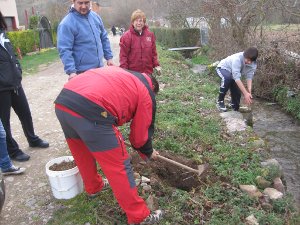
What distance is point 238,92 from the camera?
623 cm

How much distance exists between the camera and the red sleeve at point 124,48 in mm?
5125

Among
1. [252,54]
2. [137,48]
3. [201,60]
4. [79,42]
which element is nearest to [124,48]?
[137,48]

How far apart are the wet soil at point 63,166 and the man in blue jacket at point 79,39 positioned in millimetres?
1027

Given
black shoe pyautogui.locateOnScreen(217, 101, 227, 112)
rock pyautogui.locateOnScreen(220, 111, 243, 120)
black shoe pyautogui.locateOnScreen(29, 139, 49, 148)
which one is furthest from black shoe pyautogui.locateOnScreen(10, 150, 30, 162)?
black shoe pyautogui.locateOnScreen(217, 101, 227, 112)

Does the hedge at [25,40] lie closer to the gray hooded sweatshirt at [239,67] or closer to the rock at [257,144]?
the gray hooded sweatshirt at [239,67]

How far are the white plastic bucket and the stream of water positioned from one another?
8.31 feet

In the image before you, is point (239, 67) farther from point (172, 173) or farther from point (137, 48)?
point (172, 173)

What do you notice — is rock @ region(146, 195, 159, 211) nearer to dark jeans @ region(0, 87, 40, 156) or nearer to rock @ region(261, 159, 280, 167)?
rock @ region(261, 159, 280, 167)

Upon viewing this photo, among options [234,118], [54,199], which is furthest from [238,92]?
[54,199]

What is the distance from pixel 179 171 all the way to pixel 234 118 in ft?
6.85

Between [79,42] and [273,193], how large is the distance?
2851 mm

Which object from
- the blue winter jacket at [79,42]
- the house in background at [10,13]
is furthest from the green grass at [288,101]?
the house in background at [10,13]

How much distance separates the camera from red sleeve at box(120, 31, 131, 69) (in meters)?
5.12

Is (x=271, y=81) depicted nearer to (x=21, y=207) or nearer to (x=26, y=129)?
(x=26, y=129)
